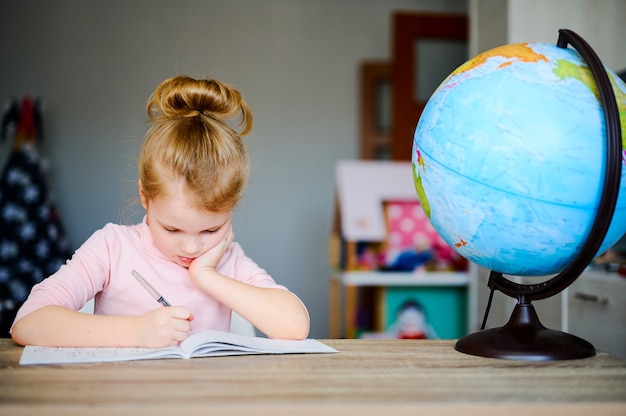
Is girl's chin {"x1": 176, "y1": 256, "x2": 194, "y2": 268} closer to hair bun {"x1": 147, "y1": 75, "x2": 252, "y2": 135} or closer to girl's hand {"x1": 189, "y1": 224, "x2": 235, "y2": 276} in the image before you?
girl's hand {"x1": 189, "y1": 224, "x2": 235, "y2": 276}

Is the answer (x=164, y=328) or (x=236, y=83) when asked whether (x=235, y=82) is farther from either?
(x=164, y=328)

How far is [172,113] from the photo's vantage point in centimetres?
130

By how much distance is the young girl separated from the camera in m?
1.22

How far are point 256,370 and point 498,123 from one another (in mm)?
483

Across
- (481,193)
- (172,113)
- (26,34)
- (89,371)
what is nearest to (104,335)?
(89,371)

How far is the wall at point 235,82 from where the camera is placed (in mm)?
5266

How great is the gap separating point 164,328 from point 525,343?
1.75ft

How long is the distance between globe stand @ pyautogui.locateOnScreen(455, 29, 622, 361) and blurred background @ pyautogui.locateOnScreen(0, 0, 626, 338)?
4148 mm

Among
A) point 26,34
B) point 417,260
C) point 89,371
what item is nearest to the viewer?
point 89,371

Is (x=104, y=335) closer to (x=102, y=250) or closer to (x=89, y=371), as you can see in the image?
(x=89, y=371)

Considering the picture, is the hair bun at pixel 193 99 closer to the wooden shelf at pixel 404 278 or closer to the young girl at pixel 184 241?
the young girl at pixel 184 241

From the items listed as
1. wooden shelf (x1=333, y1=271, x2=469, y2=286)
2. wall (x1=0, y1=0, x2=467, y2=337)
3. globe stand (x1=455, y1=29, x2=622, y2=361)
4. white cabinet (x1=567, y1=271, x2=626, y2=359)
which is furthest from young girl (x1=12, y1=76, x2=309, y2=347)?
wall (x1=0, y1=0, x2=467, y2=337)

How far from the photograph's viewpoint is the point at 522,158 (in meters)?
0.99

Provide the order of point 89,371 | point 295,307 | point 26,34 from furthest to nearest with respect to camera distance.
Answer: point 26,34 → point 295,307 → point 89,371
